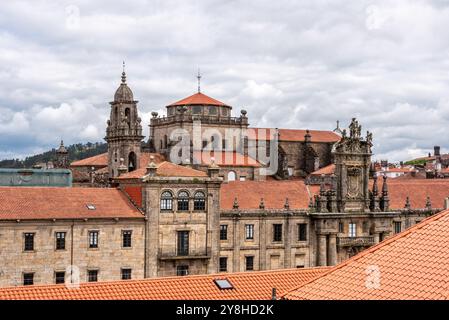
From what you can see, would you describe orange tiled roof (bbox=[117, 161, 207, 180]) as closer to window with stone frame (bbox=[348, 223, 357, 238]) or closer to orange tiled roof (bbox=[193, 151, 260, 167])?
window with stone frame (bbox=[348, 223, 357, 238])

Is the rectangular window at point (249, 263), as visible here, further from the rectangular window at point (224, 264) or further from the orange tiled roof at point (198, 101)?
the orange tiled roof at point (198, 101)

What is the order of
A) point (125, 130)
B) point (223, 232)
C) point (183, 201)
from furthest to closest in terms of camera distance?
point (125, 130) → point (223, 232) → point (183, 201)

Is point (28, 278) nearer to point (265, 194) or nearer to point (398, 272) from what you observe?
point (265, 194)

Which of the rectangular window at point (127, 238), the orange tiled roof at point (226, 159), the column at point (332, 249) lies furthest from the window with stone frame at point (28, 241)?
the orange tiled roof at point (226, 159)

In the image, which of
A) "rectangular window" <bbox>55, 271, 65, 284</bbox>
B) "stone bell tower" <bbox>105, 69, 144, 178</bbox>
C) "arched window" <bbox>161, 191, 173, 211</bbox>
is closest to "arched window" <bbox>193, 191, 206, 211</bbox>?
"arched window" <bbox>161, 191, 173, 211</bbox>

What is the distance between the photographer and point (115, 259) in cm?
5550

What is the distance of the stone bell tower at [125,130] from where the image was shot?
81375 millimetres

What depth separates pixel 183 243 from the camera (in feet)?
193

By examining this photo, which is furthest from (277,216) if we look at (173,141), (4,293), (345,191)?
(4,293)

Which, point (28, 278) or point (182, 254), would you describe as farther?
point (182, 254)

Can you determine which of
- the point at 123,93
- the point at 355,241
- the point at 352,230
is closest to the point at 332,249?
the point at 355,241

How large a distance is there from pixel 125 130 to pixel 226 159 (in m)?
14.7

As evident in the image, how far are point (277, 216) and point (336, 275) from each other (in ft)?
150
